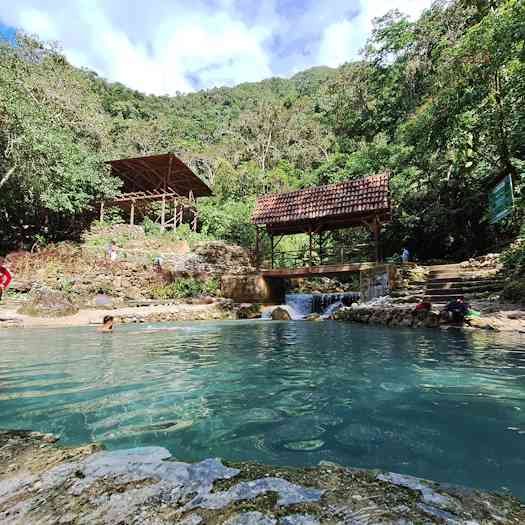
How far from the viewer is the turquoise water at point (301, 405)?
2027mm

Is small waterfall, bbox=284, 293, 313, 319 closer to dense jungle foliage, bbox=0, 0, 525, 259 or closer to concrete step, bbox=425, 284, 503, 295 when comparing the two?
concrete step, bbox=425, 284, 503, 295

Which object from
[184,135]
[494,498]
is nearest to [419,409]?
[494,498]

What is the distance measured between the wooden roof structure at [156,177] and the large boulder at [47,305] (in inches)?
421

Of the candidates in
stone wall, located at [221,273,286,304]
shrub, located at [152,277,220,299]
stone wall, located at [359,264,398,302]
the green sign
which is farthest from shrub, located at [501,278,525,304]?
shrub, located at [152,277,220,299]

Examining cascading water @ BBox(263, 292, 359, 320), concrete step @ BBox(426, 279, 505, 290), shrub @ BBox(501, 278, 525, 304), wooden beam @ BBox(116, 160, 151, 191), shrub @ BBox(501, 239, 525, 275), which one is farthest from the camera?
wooden beam @ BBox(116, 160, 151, 191)

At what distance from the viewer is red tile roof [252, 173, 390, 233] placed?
52.0 ft

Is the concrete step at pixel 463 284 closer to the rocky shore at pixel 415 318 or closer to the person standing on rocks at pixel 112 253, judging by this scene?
the rocky shore at pixel 415 318

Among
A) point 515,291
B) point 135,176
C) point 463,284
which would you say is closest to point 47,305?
point 135,176

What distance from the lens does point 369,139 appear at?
3092 centimetres

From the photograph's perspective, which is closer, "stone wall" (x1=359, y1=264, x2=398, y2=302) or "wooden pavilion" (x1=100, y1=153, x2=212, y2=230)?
"stone wall" (x1=359, y1=264, x2=398, y2=302)

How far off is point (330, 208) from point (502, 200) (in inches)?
283

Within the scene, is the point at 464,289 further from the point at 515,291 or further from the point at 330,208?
the point at 330,208

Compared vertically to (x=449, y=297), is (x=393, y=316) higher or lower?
lower

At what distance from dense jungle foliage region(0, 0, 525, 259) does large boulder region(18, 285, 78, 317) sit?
5.75 meters
